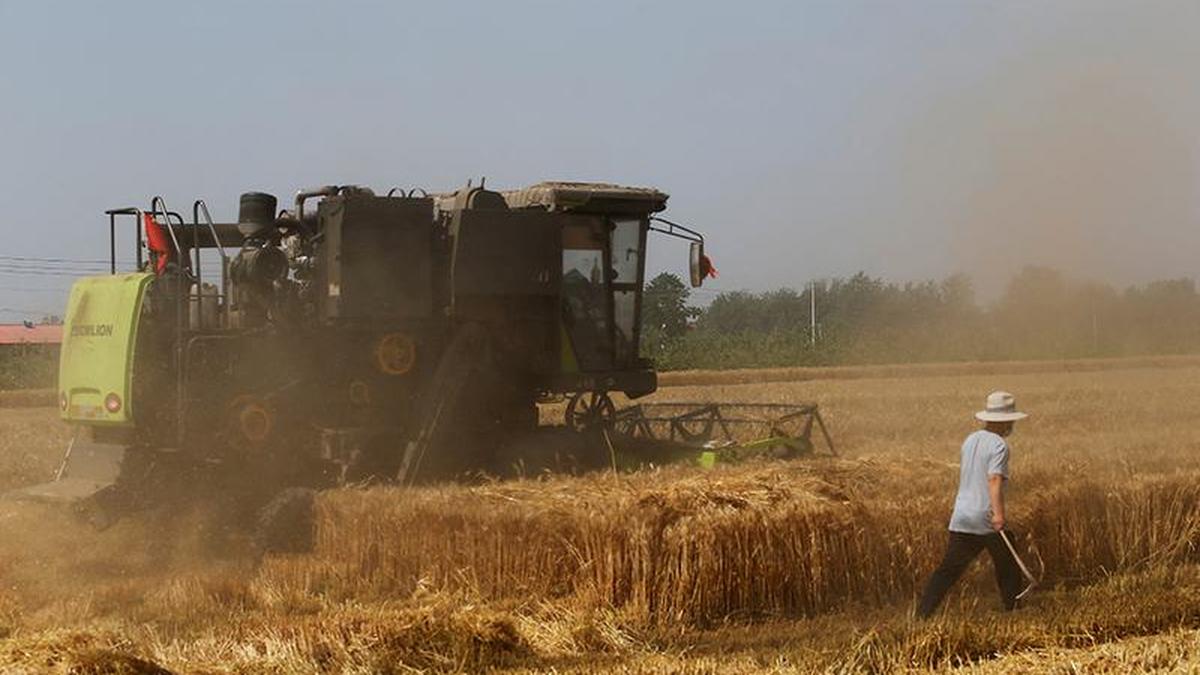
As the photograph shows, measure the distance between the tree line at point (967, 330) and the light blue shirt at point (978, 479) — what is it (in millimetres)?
4874

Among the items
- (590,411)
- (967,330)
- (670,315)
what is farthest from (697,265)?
(670,315)

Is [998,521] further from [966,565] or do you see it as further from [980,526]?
[966,565]

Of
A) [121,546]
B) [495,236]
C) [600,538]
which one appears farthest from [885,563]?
[121,546]

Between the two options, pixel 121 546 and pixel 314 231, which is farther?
pixel 314 231

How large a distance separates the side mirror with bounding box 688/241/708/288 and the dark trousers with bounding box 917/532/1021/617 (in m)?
4.06

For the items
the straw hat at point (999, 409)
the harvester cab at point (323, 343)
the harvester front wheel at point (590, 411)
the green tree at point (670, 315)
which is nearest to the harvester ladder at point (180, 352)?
the harvester cab at point (323, 343)

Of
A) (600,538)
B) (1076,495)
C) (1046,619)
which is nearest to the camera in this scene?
(1046,619)

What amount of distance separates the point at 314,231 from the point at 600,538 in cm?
444

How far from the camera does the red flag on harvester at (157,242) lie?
11.0 m

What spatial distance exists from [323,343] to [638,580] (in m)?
3.96

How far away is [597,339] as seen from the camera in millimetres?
11867

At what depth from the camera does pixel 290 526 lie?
9727mm

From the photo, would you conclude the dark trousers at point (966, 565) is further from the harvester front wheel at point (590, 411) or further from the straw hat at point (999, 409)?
the harvester front wheel at point (590, 411)

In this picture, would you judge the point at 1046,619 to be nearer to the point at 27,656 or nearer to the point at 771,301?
the point at 27,656
